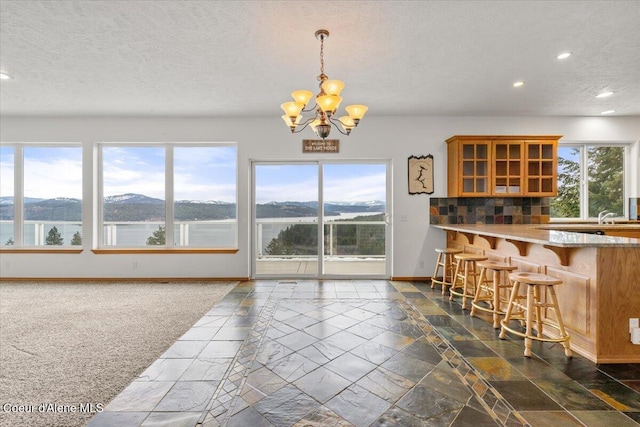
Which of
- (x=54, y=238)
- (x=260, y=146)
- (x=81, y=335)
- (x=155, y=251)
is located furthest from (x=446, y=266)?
(x=54, y=238)

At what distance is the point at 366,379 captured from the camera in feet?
7.00

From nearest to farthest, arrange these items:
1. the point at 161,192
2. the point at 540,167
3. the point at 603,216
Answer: the point at 540,167
the point at 603,216
the point at 161,192

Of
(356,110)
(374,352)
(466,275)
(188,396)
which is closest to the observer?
(188,396)

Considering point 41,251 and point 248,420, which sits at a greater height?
point 41,251

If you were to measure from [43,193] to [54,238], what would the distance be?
0.77 meters

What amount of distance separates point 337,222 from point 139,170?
3415 millimetres

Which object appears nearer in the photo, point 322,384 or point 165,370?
point 322,384

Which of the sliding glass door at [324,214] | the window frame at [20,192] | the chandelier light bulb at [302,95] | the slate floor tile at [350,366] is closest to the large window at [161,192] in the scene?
the window frame at [20,192]

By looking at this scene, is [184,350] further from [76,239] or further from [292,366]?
[76,239]

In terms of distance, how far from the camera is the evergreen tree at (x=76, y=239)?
522 cm

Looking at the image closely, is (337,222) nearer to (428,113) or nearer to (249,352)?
(428,113)

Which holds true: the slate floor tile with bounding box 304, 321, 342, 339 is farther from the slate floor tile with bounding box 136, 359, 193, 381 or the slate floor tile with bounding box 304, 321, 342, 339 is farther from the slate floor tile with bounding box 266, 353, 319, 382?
the slate floor tile with bounding box 136, 359, 193, 381

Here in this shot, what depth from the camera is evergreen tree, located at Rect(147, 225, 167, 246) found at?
17.3 feet

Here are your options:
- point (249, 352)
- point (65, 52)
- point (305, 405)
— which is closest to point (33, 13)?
point (65, 52)
